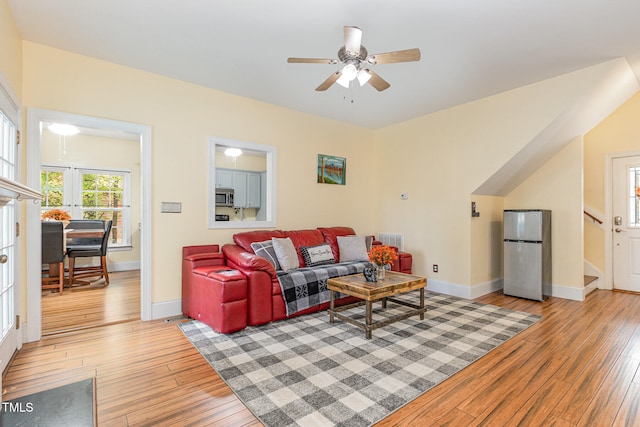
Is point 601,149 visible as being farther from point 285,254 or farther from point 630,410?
point 285,254

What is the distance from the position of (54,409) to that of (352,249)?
3787 mm

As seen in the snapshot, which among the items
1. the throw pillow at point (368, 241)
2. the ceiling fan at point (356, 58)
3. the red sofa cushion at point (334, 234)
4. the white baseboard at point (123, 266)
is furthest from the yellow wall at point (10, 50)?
the white baseboard at point (123, 266)

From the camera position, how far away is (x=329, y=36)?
2.80 metres

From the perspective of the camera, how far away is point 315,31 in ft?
8.95

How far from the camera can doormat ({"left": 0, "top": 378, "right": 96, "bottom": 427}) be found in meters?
1.04

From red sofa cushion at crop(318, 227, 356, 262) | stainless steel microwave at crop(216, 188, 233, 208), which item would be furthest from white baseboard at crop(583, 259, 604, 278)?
stainless steel microwave at crop(216, 188, 233, 208)

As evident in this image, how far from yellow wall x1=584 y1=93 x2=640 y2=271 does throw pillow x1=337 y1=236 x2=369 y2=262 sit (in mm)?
3690

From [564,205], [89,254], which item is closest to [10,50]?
[89,254]

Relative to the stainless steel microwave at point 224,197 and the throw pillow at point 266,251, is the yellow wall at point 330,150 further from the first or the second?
the stainless steel microwave at point 224,197

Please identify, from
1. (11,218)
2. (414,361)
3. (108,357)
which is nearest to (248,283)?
(108,357)

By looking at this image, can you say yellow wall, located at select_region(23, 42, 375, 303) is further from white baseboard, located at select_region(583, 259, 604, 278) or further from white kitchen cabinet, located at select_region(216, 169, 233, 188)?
white baseboard, located at select_region(583, 259, 604, 278)

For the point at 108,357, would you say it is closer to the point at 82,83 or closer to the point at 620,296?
the point at 82,83

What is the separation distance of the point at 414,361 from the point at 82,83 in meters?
4.03

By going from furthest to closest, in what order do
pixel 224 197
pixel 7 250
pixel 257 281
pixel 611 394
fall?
pixel 224 197, pixel 257 281, pixel 7 250, pixel 611 394
